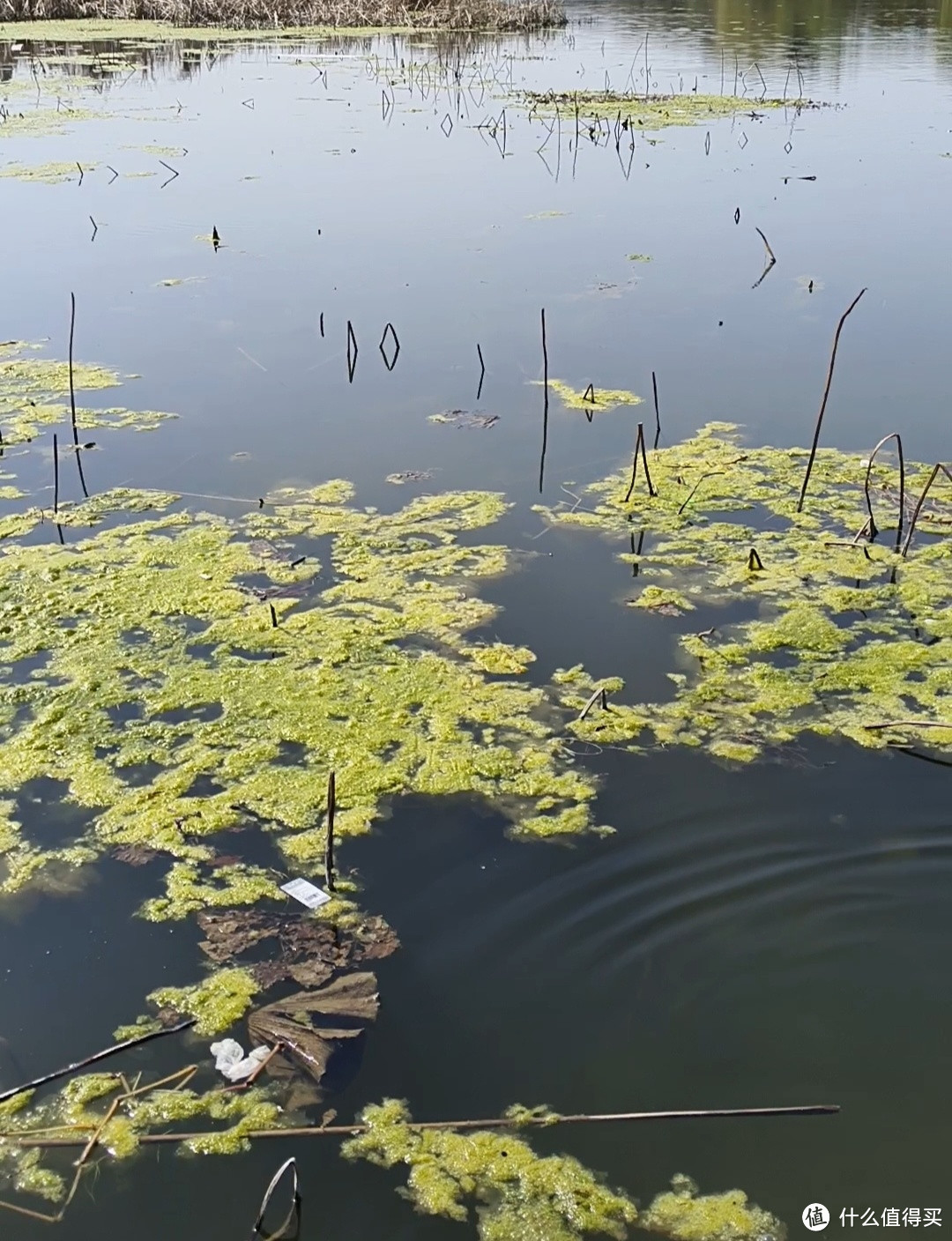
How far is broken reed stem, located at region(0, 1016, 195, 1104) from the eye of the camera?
1.88 meters

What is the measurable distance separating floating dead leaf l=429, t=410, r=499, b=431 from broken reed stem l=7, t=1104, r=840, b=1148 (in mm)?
3025

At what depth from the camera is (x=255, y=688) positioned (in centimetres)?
296

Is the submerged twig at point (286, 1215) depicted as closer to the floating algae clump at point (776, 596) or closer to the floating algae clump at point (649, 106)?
the floating algae clump at point (776, 596)

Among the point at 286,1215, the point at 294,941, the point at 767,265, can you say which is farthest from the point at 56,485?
the point at 767,265

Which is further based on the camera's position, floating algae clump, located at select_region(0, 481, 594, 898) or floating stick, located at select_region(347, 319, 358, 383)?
floating stick, located at select_region(347, 319, 358, 383)

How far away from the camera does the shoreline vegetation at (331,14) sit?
16.5 meters

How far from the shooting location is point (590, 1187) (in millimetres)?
1772

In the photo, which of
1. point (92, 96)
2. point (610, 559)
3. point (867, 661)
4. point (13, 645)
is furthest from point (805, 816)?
point (92, 96)

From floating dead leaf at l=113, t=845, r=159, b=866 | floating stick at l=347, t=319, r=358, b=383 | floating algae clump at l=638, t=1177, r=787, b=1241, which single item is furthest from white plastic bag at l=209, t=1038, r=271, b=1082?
floating stick at l=347, t=319, r=358, b=383

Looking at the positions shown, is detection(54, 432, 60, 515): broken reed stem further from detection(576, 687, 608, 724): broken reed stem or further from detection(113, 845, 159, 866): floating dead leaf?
detection(576, 687, 608, 724): broken reed stem

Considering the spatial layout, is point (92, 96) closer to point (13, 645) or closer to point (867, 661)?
point (13, 645)

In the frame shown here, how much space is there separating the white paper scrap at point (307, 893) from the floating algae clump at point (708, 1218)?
2.78 ft

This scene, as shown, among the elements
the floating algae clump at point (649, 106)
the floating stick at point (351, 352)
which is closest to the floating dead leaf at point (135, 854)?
the floating stick at point (351, 352)

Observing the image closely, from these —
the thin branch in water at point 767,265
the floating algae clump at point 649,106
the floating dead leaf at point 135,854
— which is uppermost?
the floating algae clump at point 649,106
